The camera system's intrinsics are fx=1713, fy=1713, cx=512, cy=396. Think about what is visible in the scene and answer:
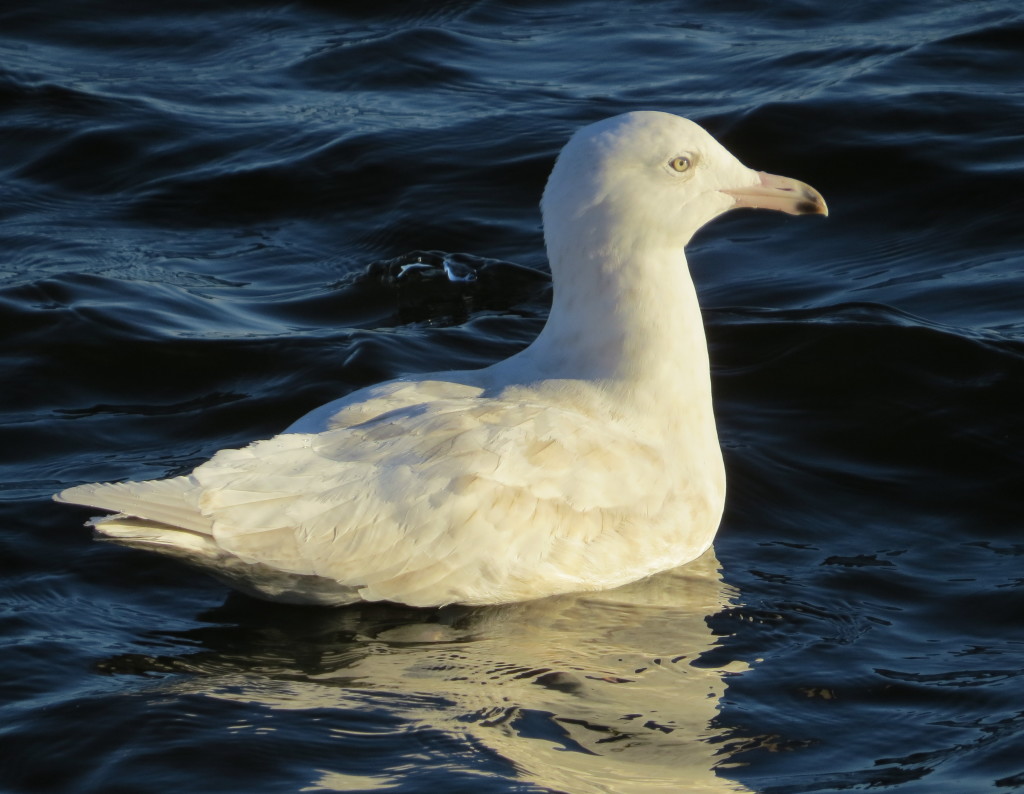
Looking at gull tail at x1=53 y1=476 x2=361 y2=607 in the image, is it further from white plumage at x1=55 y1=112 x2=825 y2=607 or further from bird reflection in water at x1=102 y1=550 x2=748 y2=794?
bird reflection in water at x1=102 y1=550 x2=748 y2=794

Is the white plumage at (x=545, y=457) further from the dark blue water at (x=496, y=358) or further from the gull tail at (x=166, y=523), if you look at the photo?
the dark blue water at (x=496, y=358)

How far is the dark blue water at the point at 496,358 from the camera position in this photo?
16.7 feet

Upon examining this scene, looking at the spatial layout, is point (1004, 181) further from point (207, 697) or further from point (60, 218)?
point (207, 697)

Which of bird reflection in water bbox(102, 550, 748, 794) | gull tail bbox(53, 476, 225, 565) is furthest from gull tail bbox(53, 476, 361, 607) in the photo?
bird reflection in water bbox(102, 550, 748, 794)

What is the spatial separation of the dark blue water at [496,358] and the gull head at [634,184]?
50.3 inches

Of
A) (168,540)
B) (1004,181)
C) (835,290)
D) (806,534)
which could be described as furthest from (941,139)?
(168,540)

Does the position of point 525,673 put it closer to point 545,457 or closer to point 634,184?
point 545,457

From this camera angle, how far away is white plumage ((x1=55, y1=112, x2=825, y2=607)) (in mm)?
5520

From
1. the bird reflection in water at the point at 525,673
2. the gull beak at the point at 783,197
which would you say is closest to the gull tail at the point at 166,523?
the bird reflection in water at the point at 525,673

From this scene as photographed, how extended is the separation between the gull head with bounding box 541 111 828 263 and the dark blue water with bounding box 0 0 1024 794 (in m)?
1.28

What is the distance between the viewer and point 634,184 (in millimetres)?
6305

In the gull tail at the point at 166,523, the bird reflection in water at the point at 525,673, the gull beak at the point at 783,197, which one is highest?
the gull beak at the point at 783,197

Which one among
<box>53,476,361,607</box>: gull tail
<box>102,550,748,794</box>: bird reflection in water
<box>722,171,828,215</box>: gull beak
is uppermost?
<box>722,171,828,215</box>: gull beak

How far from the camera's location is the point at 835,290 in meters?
8.93
